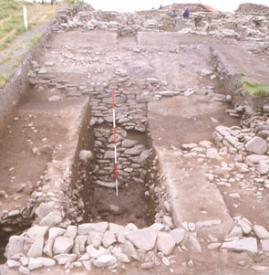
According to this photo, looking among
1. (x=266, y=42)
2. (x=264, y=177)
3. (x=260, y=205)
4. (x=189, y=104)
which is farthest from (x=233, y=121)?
(x=266, y=42)

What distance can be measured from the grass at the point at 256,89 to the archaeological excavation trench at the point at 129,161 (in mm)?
171

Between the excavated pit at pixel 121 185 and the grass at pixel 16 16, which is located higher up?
the grass at pixel 16 16

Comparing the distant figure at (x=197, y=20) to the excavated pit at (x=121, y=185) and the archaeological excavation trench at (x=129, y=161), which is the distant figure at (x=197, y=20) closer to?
the archaeological excavation trench at (x=129, y=161)

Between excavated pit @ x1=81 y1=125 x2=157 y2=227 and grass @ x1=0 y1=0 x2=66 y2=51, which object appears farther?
grass @ x1=0 y1=0 x2=66 y2=51

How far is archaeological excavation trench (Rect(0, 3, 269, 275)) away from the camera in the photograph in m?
4.29

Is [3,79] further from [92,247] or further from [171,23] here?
[171,23]

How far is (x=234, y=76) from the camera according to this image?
8.77 metres

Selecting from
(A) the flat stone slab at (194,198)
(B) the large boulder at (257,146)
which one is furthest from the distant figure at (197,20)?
(A) the flat stone slab at (194,198)

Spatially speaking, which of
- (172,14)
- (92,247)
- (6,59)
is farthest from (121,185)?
(172,14)

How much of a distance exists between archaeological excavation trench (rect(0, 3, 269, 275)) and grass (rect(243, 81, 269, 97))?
0.56 feet

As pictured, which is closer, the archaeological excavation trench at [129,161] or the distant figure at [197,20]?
the archaeological excavation trench at [129,161]

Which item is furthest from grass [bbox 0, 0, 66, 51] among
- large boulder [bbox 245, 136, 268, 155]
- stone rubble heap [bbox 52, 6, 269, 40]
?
large boulder [bbox 245, 136, 268, 155]

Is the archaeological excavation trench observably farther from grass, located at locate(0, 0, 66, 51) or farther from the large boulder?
grass, located at locate(0, 0, 66, 51)

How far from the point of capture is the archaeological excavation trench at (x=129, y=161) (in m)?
4.29
